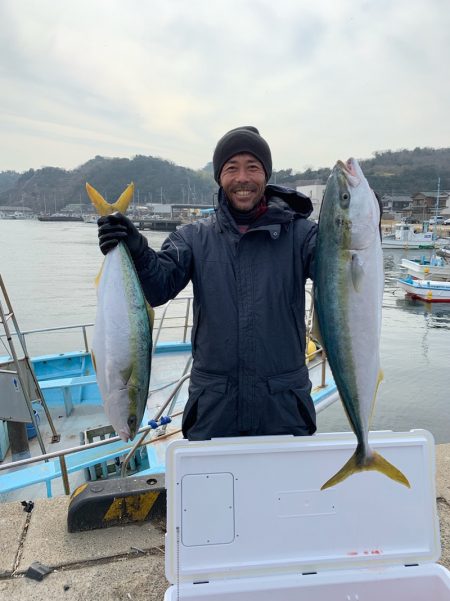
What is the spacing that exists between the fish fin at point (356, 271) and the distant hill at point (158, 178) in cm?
731

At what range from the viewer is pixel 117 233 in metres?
1.76

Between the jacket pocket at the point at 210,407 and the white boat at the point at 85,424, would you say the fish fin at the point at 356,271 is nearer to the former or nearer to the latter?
the jacket pocket at the point at 210,407

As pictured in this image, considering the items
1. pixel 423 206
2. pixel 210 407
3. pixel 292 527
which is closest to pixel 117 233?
pixel 210 407

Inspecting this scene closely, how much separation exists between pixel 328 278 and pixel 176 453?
100 cm

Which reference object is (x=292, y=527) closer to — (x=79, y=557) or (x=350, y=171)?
(x=79, y=557)

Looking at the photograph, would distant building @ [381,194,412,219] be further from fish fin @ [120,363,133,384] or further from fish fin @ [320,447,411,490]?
fish fin @ [120,363,133,384]

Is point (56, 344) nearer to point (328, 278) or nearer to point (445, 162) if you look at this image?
point (328, 278)

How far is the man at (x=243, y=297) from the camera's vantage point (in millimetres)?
1942

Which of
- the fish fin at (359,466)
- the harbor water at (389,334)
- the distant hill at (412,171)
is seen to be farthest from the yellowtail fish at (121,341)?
the distant hill at (412,171)

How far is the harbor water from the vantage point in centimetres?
928

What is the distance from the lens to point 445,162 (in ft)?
Answer: 185

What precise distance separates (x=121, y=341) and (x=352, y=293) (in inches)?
36.7

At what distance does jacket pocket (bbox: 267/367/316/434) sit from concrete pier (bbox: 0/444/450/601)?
1086mm

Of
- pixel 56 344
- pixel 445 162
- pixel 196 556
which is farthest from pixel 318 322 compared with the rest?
pixel 445 162
